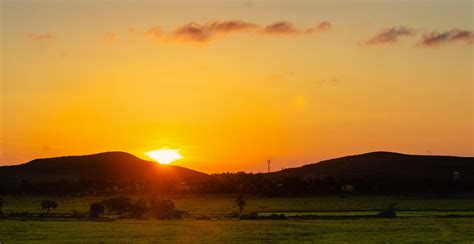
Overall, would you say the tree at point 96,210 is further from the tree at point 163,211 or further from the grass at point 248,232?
the grass at point 248,232

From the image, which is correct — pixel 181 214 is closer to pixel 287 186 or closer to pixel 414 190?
pixel 287 186

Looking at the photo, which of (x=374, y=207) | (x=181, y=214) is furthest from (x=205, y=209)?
(x=374, y=207)

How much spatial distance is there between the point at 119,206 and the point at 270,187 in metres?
70.0

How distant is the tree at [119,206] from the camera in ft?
319

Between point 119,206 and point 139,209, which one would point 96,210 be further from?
point 139,209

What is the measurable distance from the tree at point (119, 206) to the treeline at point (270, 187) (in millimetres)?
61230

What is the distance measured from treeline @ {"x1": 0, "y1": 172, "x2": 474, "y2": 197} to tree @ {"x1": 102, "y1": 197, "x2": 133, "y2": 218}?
61230 millimetres

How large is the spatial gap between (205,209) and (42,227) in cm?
4277

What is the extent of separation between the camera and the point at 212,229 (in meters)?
66.8

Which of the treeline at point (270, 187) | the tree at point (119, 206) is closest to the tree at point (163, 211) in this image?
the tree at point (119, 206)

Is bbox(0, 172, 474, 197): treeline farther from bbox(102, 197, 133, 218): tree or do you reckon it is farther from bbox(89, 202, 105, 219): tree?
bbox(89, 202, 105, 219): tree

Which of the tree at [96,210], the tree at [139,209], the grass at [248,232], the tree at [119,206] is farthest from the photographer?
the tree at [119,206]

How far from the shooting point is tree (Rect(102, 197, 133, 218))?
9731cm

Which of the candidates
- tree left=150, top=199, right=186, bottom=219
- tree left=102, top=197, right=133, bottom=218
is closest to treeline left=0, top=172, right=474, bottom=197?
tree left=102, top=197, right=133, bottom=218
